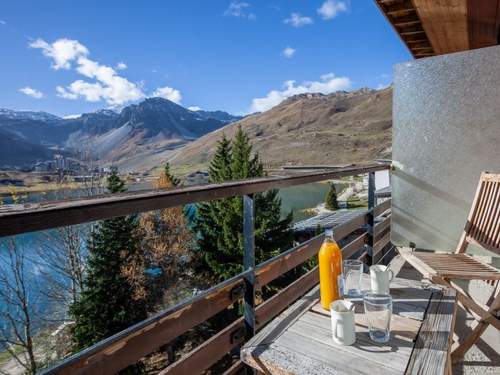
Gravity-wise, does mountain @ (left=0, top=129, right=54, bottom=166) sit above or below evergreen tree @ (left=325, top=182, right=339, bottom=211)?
above

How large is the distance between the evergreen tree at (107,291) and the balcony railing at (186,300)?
13.4 meters

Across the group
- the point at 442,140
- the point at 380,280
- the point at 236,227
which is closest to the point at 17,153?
the point at 236,227

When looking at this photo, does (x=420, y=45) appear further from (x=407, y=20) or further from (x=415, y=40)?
(x=407, y=20)

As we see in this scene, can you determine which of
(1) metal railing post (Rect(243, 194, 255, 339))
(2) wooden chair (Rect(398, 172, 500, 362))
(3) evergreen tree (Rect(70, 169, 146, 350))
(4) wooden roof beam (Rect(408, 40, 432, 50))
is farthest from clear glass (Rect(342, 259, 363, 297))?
(3) evergreen tree (Rect(70, 169, 146, 350))

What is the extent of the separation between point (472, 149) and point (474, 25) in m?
1.25

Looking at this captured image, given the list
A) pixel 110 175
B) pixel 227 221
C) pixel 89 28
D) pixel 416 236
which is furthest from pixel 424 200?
pixel 89 28

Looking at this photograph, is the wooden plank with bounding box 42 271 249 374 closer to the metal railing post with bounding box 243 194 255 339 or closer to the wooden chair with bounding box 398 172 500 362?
the metal railing post with bounding box 243 194 255 339

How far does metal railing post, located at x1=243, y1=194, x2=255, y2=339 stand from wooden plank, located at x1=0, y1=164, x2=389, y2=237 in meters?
0.08

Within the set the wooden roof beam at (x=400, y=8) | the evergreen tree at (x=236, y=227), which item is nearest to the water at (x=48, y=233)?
the wooden roof beam at (x=400, y=8)

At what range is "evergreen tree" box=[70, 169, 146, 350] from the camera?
13.2 meters

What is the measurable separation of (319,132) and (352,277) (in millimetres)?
108282

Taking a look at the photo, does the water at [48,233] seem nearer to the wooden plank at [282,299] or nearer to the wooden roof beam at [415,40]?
the wooden plank at [282,299]

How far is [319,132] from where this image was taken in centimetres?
10600

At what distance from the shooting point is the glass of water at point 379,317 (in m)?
0.99
